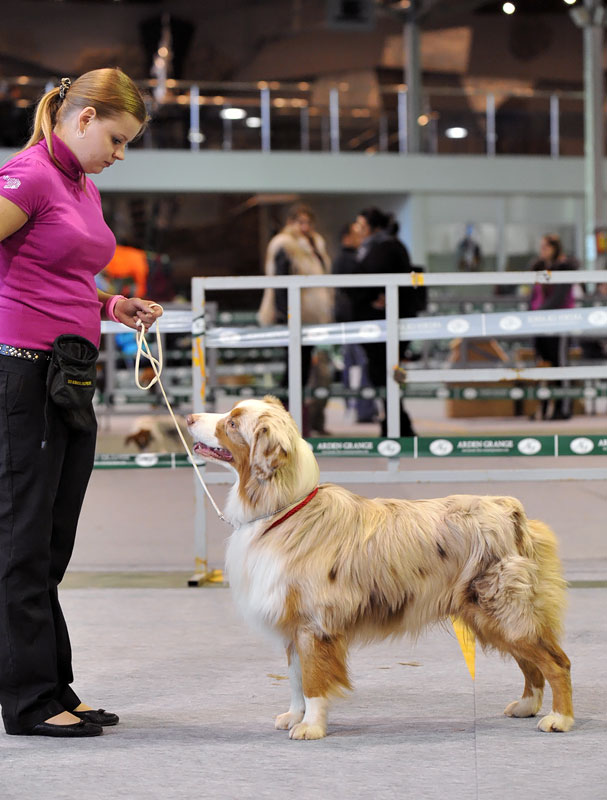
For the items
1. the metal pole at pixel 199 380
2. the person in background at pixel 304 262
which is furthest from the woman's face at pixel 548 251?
the metal pole at pixel 199 380

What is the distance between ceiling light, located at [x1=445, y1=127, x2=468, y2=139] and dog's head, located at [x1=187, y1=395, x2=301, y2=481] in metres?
21.5

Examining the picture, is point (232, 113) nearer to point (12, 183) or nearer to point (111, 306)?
point (111, 306)

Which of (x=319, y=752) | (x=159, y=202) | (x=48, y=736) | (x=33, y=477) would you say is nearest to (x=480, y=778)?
(x=319, y=752)

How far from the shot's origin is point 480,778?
3.13m

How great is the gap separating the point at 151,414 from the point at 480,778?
11.0 m

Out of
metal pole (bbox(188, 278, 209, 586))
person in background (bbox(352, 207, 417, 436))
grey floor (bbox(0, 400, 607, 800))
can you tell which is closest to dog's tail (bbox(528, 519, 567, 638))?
grey floor (bbox(0, 400, 607, 800))

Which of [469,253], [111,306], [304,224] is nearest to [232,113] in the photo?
[469,253]

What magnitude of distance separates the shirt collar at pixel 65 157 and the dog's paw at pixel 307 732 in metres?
1.82

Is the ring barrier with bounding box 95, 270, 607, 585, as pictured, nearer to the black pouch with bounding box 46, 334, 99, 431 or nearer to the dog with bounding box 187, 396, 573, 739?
the dog with bounding box 187, 396, 573, 739

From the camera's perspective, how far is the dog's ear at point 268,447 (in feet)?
11.7

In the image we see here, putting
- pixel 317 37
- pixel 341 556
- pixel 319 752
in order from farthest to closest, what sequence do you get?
1. pixel 317 37
2. pixel 341 556
3. pixel 319 752

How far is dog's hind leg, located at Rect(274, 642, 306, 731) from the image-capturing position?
3666mm

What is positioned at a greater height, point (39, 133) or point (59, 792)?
point (39, 133)

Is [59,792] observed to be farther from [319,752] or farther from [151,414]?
[151,414]
